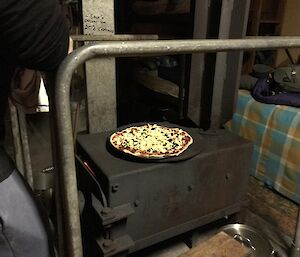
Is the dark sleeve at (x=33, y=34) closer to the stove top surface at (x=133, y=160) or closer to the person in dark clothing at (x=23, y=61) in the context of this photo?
the person in dark clothing at (x=23, y=61)

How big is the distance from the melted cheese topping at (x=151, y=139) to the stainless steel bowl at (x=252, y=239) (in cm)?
58

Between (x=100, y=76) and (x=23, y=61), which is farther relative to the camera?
(x=100, y=76)

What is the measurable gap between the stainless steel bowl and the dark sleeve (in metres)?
1.38

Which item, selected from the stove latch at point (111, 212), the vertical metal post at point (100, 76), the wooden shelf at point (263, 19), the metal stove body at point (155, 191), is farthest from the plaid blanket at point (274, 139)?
the wooden shelf at point (263, 19)

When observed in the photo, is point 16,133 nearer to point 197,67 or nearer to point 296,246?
point 197,67

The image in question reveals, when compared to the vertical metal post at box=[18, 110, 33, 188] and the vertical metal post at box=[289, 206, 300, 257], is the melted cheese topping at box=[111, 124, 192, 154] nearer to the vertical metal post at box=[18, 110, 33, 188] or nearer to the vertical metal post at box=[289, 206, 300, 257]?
the vertical metal post at box=[18, 110, 33, 188]

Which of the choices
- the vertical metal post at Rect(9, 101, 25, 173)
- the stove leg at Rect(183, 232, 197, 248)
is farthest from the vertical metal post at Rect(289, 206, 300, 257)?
the vertical metal post at Rect(9, 101, 25, 173)

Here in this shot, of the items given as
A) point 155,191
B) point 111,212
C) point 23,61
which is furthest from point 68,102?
point 155,191

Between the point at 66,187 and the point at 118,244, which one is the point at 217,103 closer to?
the point at 118,244

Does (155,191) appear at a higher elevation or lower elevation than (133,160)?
lower

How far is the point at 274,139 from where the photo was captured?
94.7 inches

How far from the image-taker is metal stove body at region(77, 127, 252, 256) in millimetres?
1320

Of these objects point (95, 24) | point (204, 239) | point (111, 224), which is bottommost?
point (204, 239)

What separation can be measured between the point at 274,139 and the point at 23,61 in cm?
212
